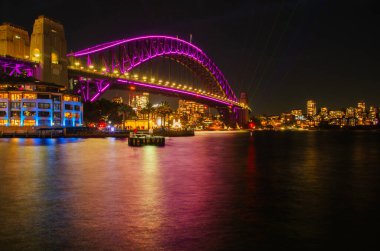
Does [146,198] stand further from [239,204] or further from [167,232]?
[167,232]

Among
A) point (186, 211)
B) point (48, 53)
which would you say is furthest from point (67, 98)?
point (186, 211)

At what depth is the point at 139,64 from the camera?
314 ft

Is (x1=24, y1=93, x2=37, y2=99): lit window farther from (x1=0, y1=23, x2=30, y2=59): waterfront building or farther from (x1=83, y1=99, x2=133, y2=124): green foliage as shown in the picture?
(x1=83, y1=99, x2=133, y2=124): green foliage

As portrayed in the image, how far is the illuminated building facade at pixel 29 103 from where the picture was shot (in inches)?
2879

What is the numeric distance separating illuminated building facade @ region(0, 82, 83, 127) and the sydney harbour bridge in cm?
243

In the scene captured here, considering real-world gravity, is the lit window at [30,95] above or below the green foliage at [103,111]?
above

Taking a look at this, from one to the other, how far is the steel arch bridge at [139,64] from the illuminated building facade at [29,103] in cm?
716

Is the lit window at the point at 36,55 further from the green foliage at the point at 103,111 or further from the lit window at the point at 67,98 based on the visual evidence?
the green foliage at the point at 103,111

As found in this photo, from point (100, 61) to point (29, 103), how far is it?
20.3 metres

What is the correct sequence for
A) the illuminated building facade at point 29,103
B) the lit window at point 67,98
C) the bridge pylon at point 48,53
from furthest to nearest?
1. the lit window at point 67,98
2. the bridge pylon at point 48,53
3. the illuminated building facade at point 29,103

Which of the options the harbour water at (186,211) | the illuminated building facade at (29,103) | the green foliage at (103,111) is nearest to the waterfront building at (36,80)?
the illuminated building facade at (29,103)

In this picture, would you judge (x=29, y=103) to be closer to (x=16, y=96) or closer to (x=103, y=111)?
(x=16, y=96)

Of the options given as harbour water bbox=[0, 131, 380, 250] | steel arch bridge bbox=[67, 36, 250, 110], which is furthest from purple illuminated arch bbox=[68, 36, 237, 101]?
harbour water bbox=[0, 131, 380, 250]

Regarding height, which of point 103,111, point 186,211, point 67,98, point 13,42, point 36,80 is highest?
point 13,42
